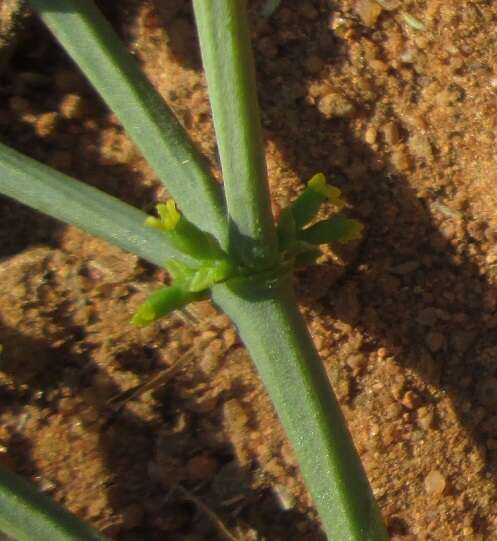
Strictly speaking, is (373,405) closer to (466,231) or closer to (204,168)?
(466,231)

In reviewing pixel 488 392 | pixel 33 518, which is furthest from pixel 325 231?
pixel 33 518

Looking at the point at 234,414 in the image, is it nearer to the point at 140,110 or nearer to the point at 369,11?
the point at 140,110

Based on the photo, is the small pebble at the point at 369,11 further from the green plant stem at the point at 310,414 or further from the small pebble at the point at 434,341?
the green plant stem at the point at 310,414

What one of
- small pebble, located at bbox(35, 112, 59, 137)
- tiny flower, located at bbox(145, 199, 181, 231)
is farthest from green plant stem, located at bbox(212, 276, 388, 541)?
small pebble, located at bbox(35, 112, 59, 137)

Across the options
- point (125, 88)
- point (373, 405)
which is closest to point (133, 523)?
point (373, 405)

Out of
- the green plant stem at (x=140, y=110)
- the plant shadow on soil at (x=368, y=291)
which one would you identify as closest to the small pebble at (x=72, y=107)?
the plant shadow on soil at (x=368, y=291)

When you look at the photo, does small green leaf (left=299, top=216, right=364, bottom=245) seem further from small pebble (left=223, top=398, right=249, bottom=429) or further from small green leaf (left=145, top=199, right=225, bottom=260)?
small pebble (left=223, top=398, right=249, bottom=429)
